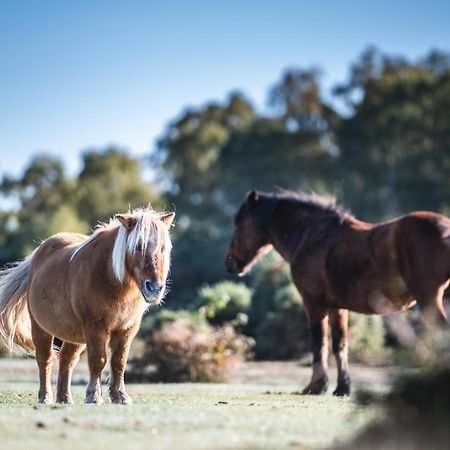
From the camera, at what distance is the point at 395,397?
5.62m

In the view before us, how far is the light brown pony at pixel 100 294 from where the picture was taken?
8.97 meters

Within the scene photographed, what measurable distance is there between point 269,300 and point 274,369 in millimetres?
6179

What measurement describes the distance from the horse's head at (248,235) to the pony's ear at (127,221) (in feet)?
13.9

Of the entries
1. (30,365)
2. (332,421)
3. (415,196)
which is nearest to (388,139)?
(415,196)

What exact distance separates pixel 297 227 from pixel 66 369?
4205 mm

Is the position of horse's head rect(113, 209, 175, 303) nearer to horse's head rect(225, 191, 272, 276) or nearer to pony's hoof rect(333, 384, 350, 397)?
pony's hoof rect(333, 384, 350, 397)

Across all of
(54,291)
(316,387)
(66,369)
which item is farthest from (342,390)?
(54,291)

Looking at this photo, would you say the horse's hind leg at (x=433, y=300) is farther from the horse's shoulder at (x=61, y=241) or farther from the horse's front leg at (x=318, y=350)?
the horse's shoulder at (x=61, y=241)

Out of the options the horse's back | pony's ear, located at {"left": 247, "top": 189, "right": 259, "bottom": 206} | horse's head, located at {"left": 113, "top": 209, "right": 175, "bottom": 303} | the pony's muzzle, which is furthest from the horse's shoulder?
pony's ear, located at {"left": 247, "top": 189, "right": 259, "bottom": 206}

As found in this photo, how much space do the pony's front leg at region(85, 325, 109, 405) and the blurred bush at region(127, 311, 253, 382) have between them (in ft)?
24.9

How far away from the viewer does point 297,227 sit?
12.7 metres

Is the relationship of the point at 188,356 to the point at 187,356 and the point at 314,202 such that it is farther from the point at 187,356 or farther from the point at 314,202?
the point at 314,202

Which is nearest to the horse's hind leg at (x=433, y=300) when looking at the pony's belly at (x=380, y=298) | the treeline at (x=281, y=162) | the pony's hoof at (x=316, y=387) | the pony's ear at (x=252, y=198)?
the pony's belly at (x=380, y=298)

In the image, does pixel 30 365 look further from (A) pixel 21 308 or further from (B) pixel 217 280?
(B) pixel 217 280
